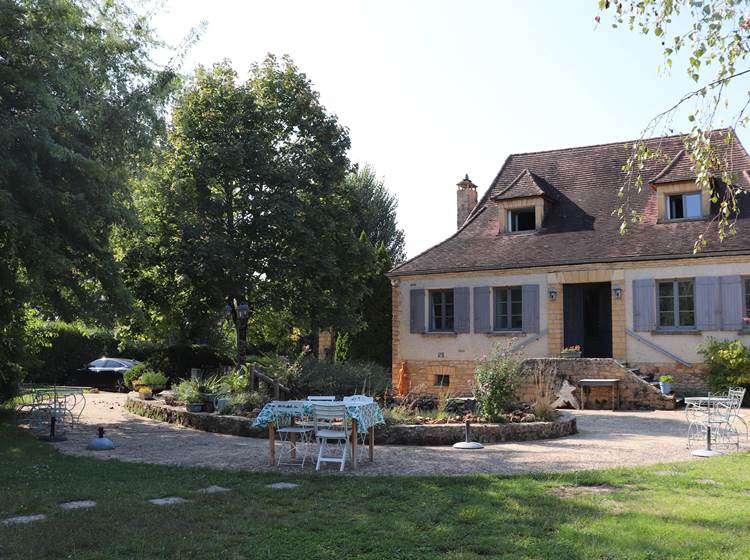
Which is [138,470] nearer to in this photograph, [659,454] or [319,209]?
[659,454]

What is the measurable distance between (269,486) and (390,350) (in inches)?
699

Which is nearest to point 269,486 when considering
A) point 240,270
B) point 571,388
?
point 571,388

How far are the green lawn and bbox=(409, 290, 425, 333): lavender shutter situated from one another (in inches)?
515

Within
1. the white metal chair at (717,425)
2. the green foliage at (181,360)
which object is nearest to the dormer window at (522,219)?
the green foliage at (181,360)

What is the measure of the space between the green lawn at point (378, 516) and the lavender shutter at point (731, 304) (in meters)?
10.1

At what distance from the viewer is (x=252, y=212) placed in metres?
20.5

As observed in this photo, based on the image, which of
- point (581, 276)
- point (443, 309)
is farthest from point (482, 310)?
point (581, 276)

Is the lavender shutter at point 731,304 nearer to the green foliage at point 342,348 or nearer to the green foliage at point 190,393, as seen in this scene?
the green foliage at point 342,348

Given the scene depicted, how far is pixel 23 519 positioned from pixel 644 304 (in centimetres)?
1567

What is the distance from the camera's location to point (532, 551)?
4.92 m

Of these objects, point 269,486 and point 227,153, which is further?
point 227,153

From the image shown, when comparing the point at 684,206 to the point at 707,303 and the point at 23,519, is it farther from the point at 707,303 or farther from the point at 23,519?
the point at 23,519

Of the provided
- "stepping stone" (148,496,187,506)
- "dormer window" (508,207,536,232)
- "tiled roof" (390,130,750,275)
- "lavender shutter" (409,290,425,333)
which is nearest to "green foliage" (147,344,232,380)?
"lavender shutter" (409,290,425,333)

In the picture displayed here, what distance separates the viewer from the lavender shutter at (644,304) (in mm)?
18016
